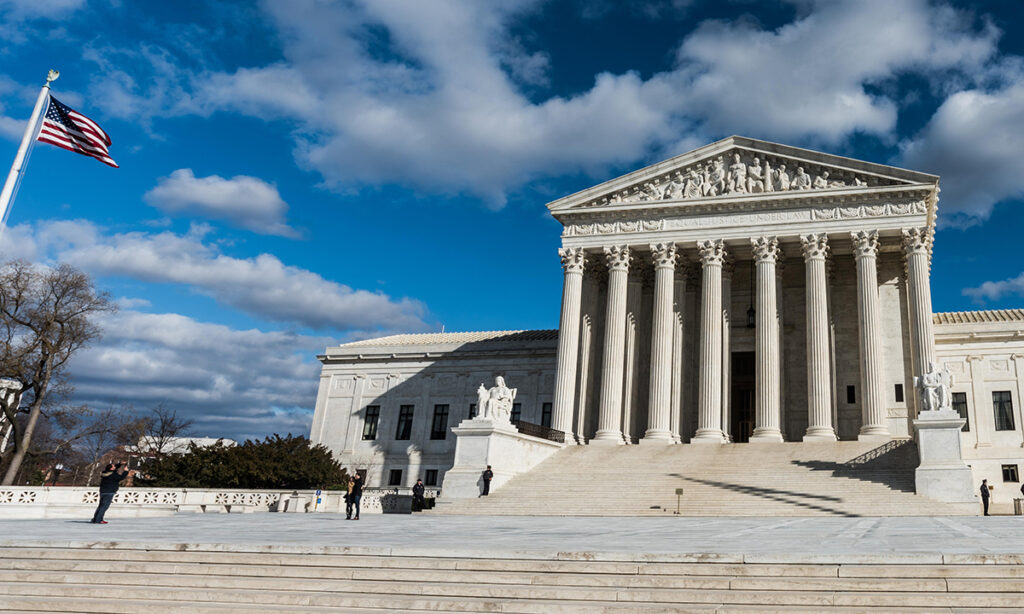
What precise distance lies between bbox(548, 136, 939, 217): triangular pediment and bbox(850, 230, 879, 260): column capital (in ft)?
7.49

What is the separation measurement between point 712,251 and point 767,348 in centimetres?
581

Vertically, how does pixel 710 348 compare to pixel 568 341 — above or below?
below

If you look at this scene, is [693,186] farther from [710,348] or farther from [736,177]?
[710,348]

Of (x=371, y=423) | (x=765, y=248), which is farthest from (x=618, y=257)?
(x=371, y=423)

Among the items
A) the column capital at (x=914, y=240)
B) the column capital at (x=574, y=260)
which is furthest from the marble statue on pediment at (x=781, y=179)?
the column capital at (x=574, y=260)

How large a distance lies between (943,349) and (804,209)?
11083 mm

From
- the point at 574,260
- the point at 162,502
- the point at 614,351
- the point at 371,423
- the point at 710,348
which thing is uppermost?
the point at 574,260

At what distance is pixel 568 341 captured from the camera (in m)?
40.9

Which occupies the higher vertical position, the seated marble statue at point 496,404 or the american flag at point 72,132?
the american flag at point 72,132

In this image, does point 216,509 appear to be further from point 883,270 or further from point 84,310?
point 883,270

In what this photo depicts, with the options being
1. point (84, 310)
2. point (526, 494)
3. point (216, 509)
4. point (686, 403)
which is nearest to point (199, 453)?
point (216, 509)

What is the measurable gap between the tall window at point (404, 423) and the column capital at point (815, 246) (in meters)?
27.5

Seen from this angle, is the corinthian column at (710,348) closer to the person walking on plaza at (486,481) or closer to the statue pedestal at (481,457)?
the statue pedestal at (481,457)

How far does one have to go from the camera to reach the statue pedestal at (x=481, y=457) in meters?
30.2
